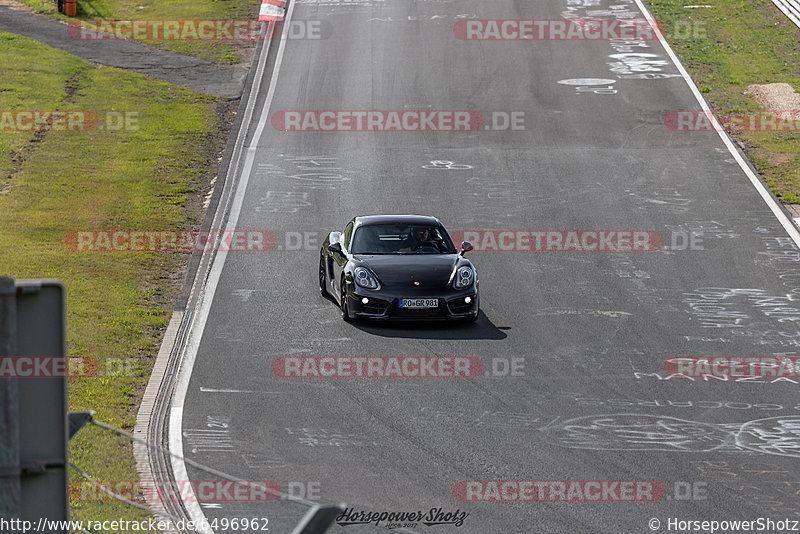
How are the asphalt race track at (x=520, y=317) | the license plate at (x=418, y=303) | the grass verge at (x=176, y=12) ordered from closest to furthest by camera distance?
the asphalt race track at (x=520, y=317), the license plate at (x=418, y=303), the grass verge at (x=176, y=12)

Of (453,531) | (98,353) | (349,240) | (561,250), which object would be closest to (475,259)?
(561,250)

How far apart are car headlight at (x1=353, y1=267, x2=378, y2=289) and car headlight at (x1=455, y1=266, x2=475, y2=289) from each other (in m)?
1.17

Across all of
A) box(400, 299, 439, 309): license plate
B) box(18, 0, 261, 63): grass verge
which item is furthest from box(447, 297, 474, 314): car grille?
box(18, 0, 261, 63): grass verge

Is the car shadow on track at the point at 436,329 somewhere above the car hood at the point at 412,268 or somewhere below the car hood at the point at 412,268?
below

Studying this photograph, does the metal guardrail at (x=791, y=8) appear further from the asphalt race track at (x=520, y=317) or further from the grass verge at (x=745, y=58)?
the asphalt race track at (x=520, y=317)

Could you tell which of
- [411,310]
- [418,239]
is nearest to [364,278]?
[411,310]

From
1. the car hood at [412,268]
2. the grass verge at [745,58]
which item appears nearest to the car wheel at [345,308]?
the car hood at [412,268]

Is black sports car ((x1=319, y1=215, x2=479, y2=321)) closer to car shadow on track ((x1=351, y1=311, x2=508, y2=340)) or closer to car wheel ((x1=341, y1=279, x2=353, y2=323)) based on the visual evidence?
car wheel ((x1=341, y1=279, x2=353, y2=323))

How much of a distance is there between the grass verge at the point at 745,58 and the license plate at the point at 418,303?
10567 millimetres

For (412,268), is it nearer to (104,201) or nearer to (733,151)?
(104,201)

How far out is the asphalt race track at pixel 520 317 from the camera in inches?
372

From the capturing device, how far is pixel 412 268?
14875 millimetres

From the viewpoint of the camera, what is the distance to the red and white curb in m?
35.1

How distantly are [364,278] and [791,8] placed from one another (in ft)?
88.3
